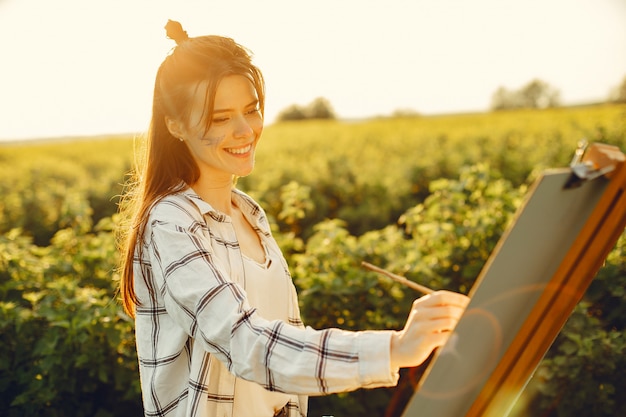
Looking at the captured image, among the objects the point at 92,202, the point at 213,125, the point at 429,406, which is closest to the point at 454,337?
the point at 429,406

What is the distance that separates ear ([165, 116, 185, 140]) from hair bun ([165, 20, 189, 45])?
24cm

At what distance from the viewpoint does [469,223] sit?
3.68 meters

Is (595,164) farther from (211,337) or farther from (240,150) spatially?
(240,150)

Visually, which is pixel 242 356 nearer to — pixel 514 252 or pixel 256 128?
pixel 514 252

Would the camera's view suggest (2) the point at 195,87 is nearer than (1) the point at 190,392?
No

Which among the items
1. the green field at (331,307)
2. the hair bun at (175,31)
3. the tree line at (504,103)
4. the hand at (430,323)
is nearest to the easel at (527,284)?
the hand at (430,323)

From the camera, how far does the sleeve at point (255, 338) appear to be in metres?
1.18

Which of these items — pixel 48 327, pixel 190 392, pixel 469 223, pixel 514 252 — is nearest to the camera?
pixel 514 252

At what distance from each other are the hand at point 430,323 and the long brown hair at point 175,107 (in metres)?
0.85

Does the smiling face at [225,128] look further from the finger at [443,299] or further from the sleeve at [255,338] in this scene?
the finger at [443,299]

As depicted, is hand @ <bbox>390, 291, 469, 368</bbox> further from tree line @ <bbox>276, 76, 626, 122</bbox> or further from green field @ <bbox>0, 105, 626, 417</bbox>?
tree line @ <bbox>276, 76, 626, 122</bbox>

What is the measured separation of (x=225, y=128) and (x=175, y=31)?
1.17 feet

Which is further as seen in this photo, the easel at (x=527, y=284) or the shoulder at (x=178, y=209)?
the shoulder at (x=178, y=209)

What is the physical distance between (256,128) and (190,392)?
31.4 inches
